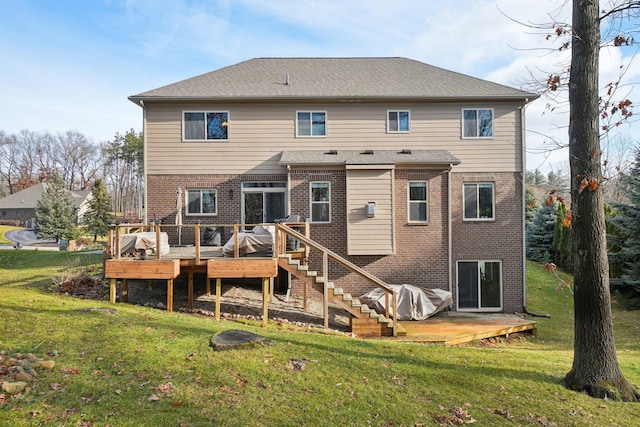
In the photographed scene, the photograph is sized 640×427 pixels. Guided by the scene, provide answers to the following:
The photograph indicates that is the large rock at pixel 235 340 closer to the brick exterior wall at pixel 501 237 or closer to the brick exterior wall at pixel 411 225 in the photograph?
the brick exterior wall at pixel 411 225

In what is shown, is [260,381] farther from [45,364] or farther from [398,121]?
[398,121]

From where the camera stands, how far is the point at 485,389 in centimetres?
536

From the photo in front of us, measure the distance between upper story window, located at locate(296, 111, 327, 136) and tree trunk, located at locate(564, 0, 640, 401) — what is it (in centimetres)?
866

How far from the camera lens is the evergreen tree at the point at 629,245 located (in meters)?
13.9

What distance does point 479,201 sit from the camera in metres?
13.6

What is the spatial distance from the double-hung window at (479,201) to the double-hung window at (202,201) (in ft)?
29.0

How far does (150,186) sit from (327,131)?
643 cm

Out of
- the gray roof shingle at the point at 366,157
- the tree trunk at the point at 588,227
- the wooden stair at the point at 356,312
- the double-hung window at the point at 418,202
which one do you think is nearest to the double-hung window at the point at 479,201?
the gray roof shingle at the point at 366,157

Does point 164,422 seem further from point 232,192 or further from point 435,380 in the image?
point 232,192

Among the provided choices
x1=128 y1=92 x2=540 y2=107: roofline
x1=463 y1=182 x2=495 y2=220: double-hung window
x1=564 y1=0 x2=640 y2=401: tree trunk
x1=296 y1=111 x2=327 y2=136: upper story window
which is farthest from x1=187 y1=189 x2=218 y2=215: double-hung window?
x1=564 y1=0 x2=640 y2=401: tree trunk


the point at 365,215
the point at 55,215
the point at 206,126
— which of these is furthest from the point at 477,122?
the point at 55,215

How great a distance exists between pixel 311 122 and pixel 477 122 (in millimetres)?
5950

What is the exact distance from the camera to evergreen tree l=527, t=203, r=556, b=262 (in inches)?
920

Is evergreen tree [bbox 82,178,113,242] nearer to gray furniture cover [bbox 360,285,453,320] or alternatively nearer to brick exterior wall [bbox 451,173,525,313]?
gray furniture cover [bbox 360,285,453,320]
